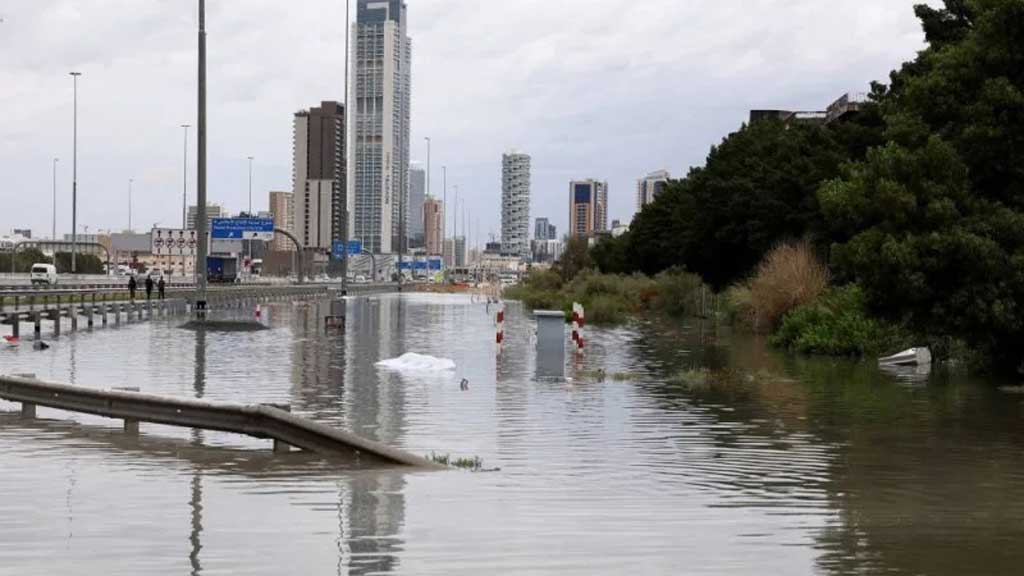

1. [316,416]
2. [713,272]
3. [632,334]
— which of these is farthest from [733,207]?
[316,416]

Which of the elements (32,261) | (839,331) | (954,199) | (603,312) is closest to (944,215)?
(954,199)

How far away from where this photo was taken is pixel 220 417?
15.0 m

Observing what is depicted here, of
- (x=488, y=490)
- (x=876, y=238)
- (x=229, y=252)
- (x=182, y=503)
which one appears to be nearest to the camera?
(x=182, y=503)

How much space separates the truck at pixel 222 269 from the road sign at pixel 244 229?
17.7m

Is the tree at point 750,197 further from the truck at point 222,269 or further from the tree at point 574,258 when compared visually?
the truck at point 222,269

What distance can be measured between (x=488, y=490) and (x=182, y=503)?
280cm

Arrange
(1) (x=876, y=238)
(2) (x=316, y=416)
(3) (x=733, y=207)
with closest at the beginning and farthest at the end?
(2) (x=316, y=416), (1) (x=876, y=238), (3) (x=733, y=207)

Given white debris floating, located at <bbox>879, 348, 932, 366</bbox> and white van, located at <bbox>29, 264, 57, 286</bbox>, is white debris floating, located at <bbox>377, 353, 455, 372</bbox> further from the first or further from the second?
white van, located at <bbox>29, 264, 57, 286</bbox>

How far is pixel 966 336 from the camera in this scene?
88.4ft

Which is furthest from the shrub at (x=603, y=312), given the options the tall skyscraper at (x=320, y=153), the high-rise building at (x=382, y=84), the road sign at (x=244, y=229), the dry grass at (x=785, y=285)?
the high-rise building at (x=382, y=84)

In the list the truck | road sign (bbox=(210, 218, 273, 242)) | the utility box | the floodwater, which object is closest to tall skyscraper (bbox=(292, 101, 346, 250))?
the truck

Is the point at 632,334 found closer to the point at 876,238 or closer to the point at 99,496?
the point at 876,238

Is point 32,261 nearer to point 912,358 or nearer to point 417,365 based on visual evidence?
point 417,365

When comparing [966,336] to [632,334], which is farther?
[632,334]
